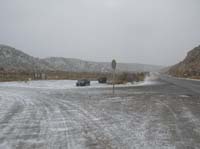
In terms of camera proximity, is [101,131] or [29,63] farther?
[29,63]

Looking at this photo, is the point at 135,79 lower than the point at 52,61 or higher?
lower

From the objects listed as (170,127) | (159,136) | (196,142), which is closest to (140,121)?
(170,127)

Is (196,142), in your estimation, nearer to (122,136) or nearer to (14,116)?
(122,136)

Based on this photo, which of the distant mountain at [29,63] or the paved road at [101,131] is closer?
the paved road at [101,131]

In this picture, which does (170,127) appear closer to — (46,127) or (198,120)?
(198,120)

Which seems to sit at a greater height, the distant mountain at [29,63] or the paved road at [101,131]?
the distant mountain at [29,63]

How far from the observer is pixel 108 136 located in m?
6.95

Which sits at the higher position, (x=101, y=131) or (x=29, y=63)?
(x=29, y=63)

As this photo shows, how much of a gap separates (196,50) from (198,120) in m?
101

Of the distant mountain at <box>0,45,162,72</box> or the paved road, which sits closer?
the paved road

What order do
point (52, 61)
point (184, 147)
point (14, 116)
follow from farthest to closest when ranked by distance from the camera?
point (52, 61) < point (14, 116) < point (184, 147)

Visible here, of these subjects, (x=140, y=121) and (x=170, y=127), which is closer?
(x=170, y=127)

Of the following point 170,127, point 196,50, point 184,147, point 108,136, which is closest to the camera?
point 184,147

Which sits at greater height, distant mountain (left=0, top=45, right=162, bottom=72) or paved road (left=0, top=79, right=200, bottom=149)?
distant mountain (left=0, top=45, right=162, bottom=72)
